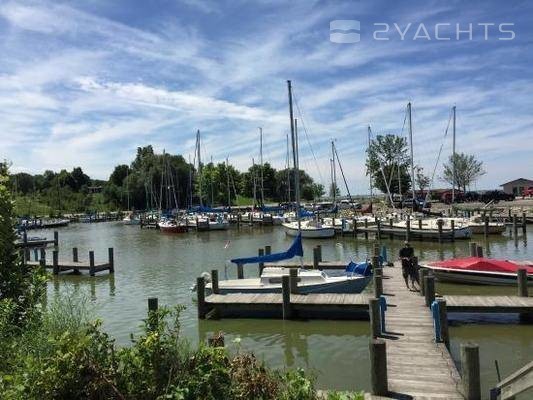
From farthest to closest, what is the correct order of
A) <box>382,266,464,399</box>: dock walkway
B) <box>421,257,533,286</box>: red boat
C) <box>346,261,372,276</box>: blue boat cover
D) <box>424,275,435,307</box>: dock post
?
1. <box>421,257,533,286</box>: red boat
2. <box>346,261,372,276</box>: blue boat cover
3. <box>424,275,435,307</box>: dock post
4. <box>382,266,464,399</box>: dock walkway

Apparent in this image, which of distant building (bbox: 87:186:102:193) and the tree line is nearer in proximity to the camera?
the tree line

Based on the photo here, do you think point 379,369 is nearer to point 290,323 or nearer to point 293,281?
point 290,323

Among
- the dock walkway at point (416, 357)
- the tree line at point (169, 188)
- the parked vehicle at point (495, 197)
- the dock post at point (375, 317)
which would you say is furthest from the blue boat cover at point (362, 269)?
the tree line at point (169, 188)

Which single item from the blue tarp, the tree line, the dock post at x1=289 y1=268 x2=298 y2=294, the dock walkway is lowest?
the dock walkway

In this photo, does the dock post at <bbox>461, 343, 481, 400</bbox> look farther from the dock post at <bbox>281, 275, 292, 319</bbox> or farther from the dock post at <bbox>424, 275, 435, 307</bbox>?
the dock post at <bbox>281, 275, 292, 319</bbox>

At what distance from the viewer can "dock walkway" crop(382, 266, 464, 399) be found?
34.7 feet

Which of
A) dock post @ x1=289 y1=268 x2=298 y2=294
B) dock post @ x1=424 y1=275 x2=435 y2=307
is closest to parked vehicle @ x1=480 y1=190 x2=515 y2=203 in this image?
dock post @ x1=289 y1=268 x2=298 y2=294

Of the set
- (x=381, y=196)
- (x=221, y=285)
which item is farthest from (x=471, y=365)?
(x=381, y=196)

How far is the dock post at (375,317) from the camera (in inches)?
533

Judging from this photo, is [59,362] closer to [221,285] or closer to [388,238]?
[221,285]

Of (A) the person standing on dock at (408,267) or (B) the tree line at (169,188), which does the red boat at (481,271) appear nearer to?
(A) the person standing on dock at (408,267)

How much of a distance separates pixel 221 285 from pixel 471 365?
1307 centimetres

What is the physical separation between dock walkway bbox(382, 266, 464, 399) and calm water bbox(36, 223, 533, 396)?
110 cm

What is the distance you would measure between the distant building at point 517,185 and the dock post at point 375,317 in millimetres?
101482
